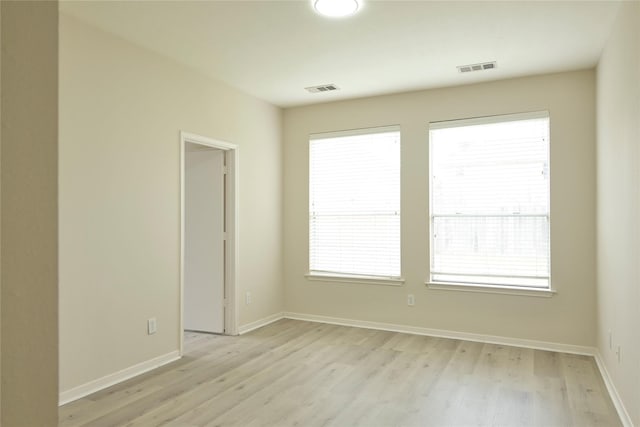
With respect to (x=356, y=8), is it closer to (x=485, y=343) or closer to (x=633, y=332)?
(x=633, y=332)

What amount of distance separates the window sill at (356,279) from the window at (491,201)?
1.45 ft

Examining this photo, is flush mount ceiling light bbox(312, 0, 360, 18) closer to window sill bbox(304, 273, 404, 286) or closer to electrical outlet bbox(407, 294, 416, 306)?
window sill bbox(304, 273, 404, 286)

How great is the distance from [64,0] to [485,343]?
180 inches

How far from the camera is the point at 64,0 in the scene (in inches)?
114

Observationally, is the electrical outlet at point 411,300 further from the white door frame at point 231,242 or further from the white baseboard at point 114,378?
the white baseboard at point 114,378

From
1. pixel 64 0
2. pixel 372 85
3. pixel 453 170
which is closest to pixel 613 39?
pixel 453 170

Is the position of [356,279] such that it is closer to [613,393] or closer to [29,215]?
[613,393]

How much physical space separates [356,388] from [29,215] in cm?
308

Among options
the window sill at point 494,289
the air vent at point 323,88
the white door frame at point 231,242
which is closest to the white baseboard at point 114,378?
the white door frame at point 231,242

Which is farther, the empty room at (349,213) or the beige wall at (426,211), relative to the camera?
the beige wall at (426,211)

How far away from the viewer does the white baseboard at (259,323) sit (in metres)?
4.91

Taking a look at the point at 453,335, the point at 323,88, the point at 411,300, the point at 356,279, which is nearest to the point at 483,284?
the point at 453,335

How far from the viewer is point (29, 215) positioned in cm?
59

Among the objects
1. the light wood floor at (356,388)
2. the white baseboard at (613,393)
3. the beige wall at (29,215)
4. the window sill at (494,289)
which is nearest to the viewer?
the beige wall at (29,215)
